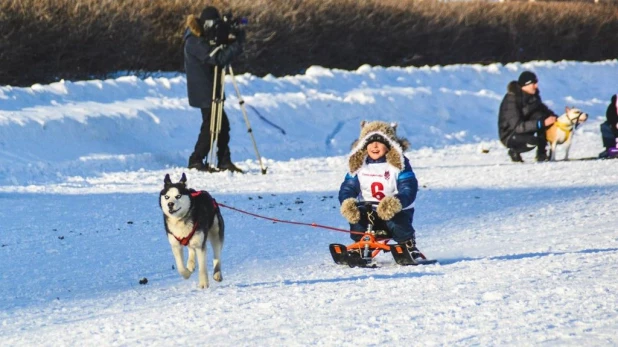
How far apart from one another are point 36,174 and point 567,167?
644 centimetres

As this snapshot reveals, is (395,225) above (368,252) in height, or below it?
above

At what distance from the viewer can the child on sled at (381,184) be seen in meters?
9.06

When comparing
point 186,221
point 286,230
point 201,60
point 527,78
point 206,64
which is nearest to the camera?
point 186,221

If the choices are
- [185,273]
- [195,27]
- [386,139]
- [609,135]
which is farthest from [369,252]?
[609,135]

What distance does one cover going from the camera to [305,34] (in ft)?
84.6

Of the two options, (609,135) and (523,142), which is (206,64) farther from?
(609,135)

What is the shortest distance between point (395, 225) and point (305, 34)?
55.8 feet

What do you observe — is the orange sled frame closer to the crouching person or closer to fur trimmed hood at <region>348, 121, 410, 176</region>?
fur trimmed hood at <region>348, 121, 410, 176</region>

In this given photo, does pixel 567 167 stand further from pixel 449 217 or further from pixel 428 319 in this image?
pixel 428 319

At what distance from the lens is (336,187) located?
14.0m

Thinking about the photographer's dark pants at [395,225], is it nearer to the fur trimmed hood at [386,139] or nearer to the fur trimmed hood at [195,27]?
the fur trimmed hood at [386,139]

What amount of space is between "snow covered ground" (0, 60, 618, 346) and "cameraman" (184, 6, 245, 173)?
1.70ft

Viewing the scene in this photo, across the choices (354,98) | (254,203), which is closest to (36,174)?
(254,203)

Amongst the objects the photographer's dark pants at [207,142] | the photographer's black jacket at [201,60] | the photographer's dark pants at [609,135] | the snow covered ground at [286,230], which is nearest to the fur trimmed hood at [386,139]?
the snow covered ground at [286,230]
